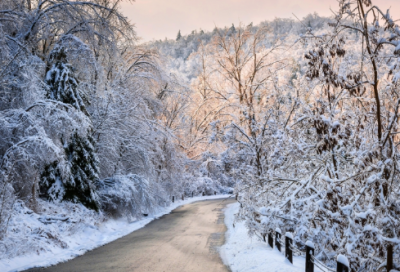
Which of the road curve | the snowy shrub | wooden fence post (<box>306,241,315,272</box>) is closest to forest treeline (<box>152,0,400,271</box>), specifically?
wooden fence post (<box>306,241,315,272</box>)

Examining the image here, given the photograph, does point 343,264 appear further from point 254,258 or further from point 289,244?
point 254,258

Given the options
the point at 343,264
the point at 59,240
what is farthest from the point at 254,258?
the point at 59,240

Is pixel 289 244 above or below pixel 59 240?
above

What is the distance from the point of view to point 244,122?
17453mm

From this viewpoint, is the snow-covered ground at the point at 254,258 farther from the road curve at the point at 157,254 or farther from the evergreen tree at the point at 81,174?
the evergreen tree at the point at 81,174

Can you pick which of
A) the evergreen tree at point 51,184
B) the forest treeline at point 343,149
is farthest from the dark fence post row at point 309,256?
the evergreen tree at point 51,184

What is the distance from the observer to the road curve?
27.9 ft

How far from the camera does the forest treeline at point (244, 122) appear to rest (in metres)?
5.64

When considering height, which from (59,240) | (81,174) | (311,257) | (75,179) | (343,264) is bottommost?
(59,240)

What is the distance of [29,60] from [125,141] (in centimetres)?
1001

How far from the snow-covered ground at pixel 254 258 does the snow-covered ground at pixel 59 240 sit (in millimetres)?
4631

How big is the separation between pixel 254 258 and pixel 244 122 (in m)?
9.28

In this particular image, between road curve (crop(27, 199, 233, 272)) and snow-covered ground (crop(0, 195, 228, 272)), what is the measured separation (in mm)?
396

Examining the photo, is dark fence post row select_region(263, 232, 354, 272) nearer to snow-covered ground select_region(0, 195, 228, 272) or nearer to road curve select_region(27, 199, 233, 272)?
road curve select_region(27, 199, 233, 272)
